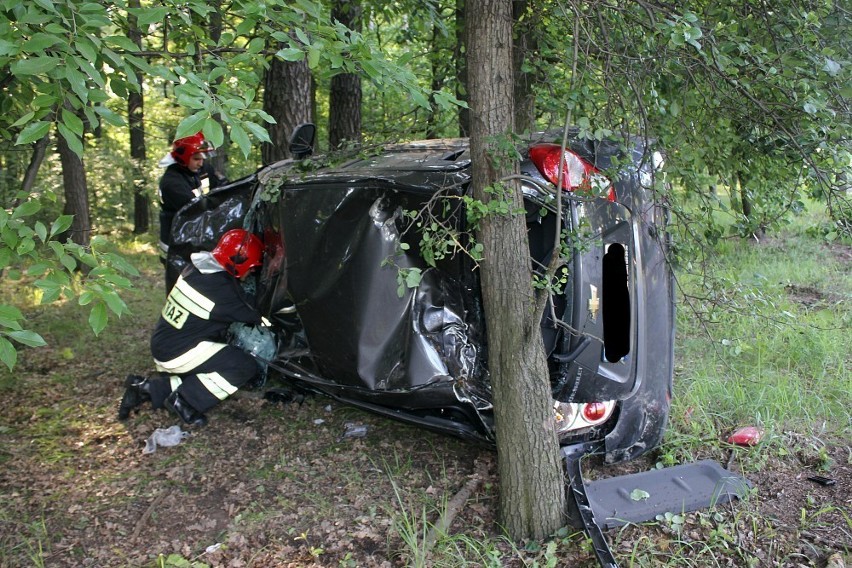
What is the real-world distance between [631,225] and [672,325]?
0.63 m

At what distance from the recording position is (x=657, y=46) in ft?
9.76

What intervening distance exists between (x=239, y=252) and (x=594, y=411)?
248 cm

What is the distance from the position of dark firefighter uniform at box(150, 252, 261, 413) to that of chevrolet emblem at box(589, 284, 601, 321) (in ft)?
7.48

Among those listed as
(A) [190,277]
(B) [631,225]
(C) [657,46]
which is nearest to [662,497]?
(B) [631,225]

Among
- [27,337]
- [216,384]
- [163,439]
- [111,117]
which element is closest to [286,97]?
[216,384]

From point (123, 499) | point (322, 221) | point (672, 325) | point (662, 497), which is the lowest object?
point (123, 499)

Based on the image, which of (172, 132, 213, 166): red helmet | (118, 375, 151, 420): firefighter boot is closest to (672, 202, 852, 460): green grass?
(118, 375, 151, 420): firefighter boot

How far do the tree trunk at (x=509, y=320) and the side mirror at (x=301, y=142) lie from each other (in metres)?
2.07

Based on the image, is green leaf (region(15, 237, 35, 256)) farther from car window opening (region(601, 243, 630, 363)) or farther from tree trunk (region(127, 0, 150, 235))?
tree trunk (region(127, 0, 150, 235))

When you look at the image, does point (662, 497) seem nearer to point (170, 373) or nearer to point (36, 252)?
point (36, 252)

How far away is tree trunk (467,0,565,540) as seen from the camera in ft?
9.30

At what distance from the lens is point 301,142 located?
4746mm

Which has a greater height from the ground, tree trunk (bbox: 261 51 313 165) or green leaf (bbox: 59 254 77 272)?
tree trunk (bbox: 261 51 313 165)

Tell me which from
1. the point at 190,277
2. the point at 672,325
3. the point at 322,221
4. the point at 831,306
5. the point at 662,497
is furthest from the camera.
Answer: the point at 831,306
